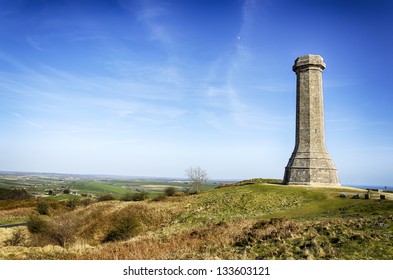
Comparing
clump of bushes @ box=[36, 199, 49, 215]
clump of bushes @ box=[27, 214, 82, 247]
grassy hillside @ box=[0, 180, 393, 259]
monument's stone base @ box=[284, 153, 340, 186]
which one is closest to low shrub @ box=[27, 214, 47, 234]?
clump of bushes @ box=[27, 214, 82, 247]

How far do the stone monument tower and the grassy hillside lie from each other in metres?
4.72

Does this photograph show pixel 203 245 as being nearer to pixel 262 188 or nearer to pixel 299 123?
pixel 262 188

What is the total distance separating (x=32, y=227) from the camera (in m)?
29.0

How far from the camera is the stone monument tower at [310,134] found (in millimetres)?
35750

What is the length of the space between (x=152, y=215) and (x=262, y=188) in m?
13.7

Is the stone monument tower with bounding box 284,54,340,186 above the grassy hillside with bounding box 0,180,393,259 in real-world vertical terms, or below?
above

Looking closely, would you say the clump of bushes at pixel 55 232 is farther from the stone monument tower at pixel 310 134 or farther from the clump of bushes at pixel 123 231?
the stone monument tower at pixel 310 134

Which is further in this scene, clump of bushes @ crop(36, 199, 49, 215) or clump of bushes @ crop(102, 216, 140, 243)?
clump of bushes @ crop(36, 199, 49, 215)

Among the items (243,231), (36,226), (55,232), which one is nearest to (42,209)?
(36,226)

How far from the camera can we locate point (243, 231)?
15.4 meters

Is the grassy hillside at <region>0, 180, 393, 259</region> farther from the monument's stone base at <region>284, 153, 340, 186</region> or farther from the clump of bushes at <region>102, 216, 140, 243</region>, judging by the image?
the monument's stone base at <region>284, 153, 340, 186</region>

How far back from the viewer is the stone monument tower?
117 ft

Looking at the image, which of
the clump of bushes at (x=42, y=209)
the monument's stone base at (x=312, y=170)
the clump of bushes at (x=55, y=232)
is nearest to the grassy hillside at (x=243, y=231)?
the clump of bushes at (x=55, y=232)

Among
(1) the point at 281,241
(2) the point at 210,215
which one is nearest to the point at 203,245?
(1) the point at 281,241
